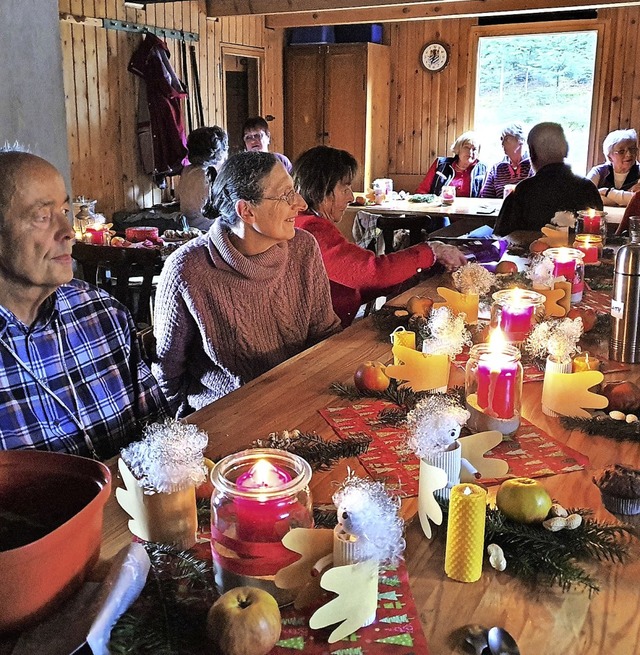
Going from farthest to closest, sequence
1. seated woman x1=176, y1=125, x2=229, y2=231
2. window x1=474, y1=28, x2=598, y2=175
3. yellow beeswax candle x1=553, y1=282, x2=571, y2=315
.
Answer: window x1=474, y1=28, x2=598, y2=175 → seated woman x1=176, y1=125, x2=229, y2=231 → yellow beeswax candle x1=553, y1=282, x2=571, y2=315

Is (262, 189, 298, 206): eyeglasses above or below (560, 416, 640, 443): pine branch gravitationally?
above

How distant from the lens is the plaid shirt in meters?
1.50

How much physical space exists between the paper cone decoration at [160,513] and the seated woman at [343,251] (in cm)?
183

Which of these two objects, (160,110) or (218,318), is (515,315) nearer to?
(218,318)

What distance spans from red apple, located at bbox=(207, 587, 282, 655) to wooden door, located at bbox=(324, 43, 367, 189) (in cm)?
753

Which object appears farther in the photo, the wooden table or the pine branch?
the pine branch

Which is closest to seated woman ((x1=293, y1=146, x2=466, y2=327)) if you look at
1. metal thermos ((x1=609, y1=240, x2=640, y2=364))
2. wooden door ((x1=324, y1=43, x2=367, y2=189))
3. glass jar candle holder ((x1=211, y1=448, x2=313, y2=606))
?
metal thermos ((x1=609, y1=240, x2=640, y2=364))

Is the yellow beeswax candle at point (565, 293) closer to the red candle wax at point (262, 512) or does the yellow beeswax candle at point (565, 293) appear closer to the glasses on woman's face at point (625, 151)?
the red candle wax at point (262, 512)

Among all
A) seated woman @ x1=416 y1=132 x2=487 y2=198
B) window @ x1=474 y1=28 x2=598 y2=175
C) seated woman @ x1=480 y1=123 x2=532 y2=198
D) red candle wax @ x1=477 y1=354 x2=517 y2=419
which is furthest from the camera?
window @ x1=474 y1=28 x2=598 y2=175

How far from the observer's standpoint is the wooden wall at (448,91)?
757 cm

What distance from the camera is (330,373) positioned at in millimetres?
1806

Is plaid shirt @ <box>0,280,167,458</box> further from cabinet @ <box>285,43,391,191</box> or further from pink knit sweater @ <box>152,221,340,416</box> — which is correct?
cabinet @ <box>285,43,391,191</box>

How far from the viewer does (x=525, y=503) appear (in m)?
1.07

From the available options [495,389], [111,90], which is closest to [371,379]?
[495,389]
